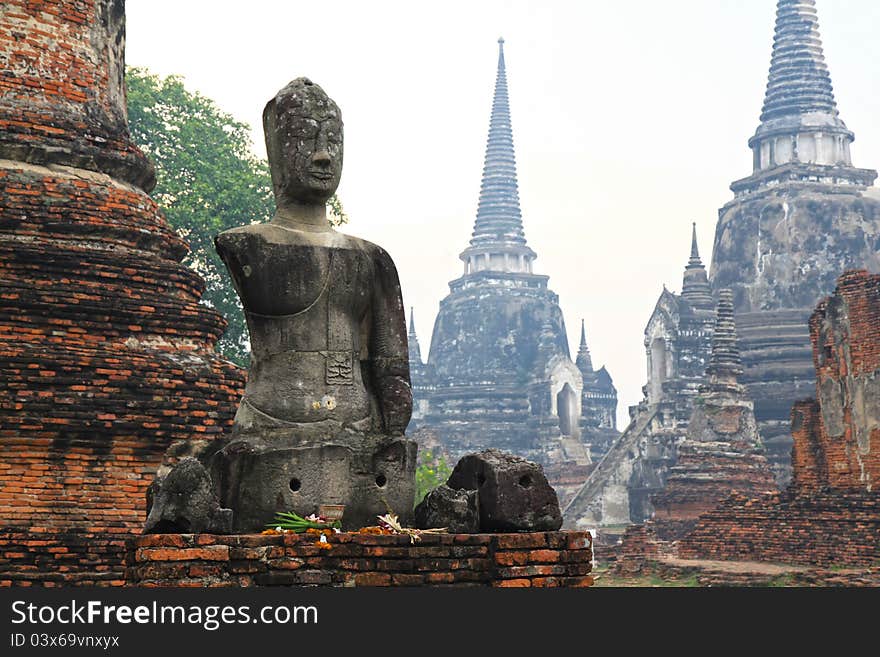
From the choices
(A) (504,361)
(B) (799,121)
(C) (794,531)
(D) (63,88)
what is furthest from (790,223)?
(D) (63,88)

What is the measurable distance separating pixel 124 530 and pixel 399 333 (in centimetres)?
408

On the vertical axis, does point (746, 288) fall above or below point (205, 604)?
above

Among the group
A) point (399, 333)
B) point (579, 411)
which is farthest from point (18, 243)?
point (579, 411)

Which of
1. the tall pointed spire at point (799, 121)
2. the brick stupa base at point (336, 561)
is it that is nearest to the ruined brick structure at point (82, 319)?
the brick stupa base at point (336, 561)

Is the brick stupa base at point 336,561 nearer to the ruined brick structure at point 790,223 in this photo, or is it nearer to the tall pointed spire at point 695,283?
the ruined brick structure at point 790,223

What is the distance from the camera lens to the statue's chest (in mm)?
6625

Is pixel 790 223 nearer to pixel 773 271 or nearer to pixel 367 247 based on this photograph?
pixel 773 271

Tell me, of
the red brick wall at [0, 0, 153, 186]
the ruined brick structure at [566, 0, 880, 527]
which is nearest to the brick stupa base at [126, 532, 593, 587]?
the red brick wall at [0, 0, 153, 186]

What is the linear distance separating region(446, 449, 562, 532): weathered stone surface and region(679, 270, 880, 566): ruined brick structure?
15460 millimetres

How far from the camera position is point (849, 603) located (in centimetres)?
501

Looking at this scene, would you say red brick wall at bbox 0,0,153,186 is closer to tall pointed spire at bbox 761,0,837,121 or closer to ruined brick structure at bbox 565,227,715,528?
ruined brick structure at bbox 565,227,715,528

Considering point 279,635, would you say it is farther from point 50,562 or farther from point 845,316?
point 845,316

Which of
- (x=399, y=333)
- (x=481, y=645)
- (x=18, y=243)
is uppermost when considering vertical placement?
(x=18, y=243)

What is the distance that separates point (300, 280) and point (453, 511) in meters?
1.23
